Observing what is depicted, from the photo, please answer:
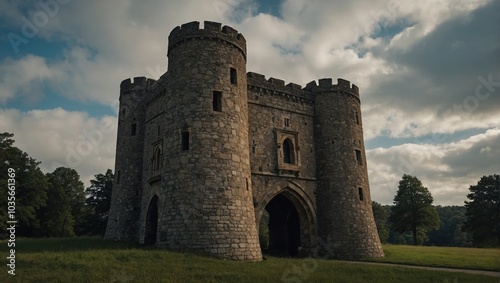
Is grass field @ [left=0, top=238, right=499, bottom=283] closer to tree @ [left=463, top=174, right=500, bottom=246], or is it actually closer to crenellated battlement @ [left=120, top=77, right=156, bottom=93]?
crenellated battlement @ [left=120, top=77, right=156, bottom=93]

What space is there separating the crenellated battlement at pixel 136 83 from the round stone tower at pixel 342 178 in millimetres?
11822

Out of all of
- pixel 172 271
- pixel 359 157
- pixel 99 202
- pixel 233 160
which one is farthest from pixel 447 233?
pixel 172 271

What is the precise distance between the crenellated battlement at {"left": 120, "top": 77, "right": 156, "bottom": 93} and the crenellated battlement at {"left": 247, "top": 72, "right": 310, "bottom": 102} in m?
8.67

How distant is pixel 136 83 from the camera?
90.9ft

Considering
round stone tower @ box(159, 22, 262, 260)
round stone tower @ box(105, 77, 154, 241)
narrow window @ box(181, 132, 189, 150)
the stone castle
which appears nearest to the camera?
round stone tower @ box(159, 22, 262, 260)

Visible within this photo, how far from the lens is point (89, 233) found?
41219 millimetres

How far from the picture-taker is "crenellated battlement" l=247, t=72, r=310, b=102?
2320cm

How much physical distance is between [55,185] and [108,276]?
3952cm

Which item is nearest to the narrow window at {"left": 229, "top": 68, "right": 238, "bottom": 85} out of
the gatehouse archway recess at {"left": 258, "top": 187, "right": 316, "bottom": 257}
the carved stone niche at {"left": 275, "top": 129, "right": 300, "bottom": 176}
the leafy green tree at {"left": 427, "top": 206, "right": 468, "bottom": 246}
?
the carved stone niche at {"left": 275, "top": 129, "right": 300, "bottom": 176}

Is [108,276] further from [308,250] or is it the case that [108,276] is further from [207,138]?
[308,250]

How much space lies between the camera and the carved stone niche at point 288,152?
22747 millimetres

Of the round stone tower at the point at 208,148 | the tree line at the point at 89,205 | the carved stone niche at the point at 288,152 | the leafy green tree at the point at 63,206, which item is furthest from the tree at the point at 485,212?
the leafy green tree at the point at 63,206

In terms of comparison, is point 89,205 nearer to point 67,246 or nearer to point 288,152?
point 67,246

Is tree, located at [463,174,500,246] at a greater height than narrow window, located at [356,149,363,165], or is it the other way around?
narrow window, located at [356,149,363,165]
